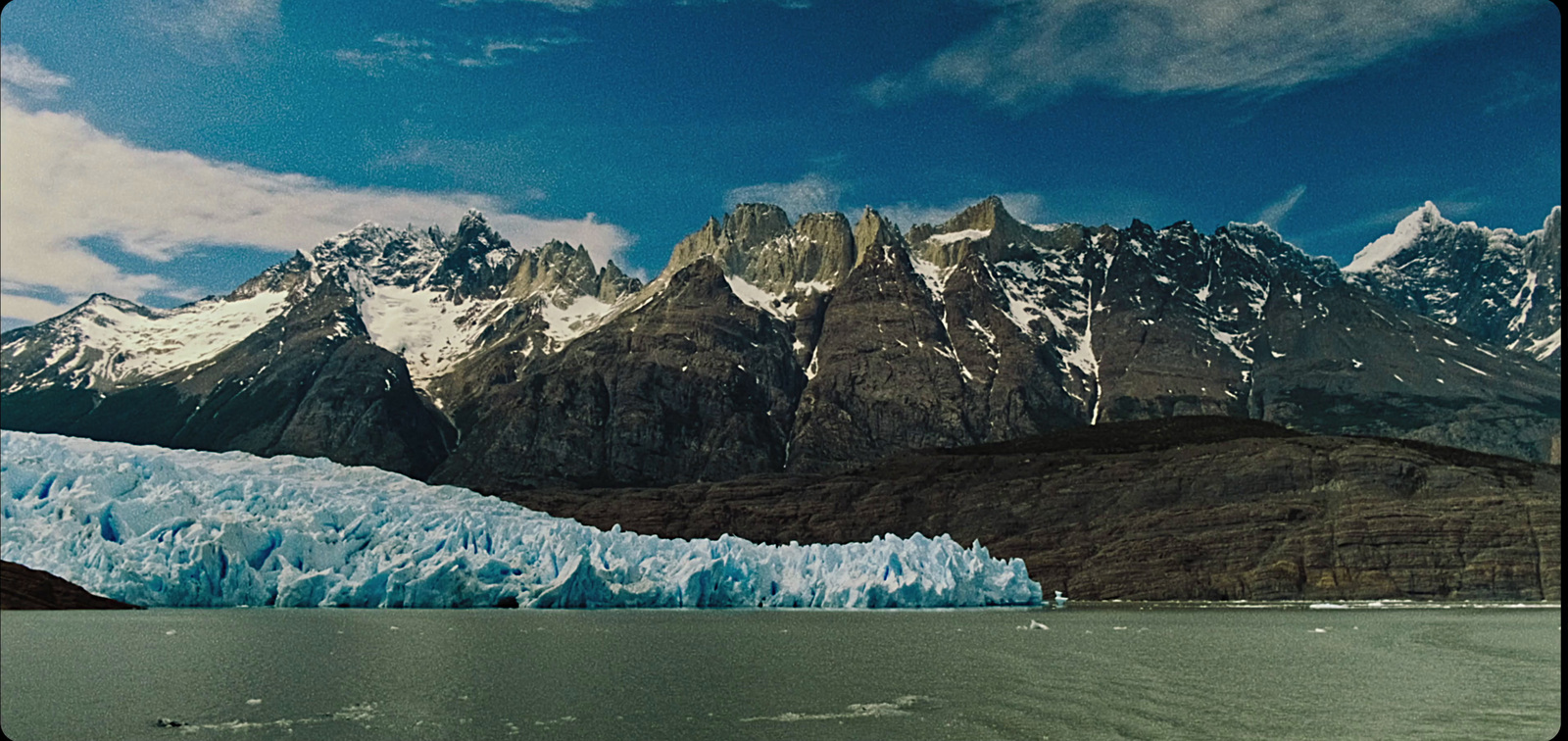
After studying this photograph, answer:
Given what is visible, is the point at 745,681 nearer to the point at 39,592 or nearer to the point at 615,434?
the point at 39,592

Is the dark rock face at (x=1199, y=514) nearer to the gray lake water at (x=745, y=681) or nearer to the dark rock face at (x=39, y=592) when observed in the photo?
the gray lake water at (x=745, y=681)

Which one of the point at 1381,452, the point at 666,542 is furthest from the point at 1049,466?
the point at 666,542

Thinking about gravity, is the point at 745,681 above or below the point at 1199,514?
below

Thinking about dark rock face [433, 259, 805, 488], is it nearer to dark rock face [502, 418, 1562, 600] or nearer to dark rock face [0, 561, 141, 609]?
dark rock face [502, 418, 1562, 600]

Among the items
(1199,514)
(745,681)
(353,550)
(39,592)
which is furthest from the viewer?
(1199,514)

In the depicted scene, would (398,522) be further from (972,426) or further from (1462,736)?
(972,426)

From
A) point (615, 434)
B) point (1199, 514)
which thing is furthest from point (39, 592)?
point (615, 434)
